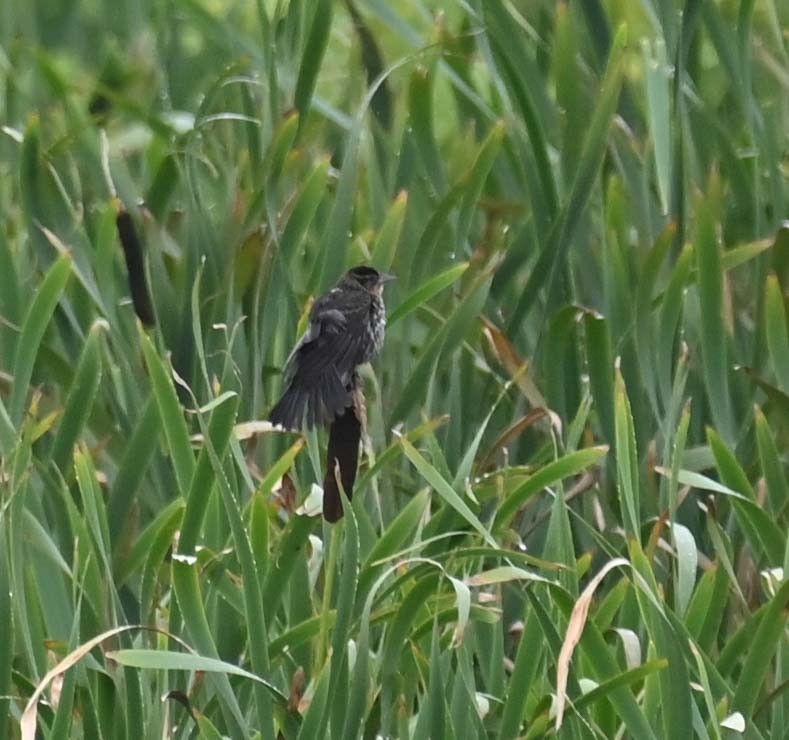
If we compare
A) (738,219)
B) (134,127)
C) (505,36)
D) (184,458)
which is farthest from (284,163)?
(134,127)

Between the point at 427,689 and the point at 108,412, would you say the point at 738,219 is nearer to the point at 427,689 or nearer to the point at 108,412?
the point at 108,412

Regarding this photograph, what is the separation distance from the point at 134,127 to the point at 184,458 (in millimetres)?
1703

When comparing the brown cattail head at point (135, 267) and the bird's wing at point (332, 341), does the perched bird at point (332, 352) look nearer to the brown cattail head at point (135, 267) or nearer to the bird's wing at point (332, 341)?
the bird's wing at point (332, 341)

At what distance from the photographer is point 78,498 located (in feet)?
6.47

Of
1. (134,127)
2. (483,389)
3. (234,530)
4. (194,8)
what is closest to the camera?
(234,530)

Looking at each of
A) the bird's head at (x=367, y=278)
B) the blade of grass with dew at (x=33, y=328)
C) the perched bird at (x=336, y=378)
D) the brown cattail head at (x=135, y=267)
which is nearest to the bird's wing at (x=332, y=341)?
the perched bird at (x=336, y=378)

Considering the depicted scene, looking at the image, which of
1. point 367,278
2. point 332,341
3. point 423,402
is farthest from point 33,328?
point 423,402

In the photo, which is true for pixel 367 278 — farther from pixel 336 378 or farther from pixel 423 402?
pixel 336 378

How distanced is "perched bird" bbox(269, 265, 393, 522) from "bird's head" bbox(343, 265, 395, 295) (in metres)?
0.04

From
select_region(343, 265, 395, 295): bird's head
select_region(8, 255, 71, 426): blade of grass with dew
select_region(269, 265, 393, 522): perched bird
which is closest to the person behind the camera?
select_region(269, 265, 393, 522): perched bird

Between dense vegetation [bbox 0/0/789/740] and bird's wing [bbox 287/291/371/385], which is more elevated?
bird's wing [bbox 287/291/371/385]

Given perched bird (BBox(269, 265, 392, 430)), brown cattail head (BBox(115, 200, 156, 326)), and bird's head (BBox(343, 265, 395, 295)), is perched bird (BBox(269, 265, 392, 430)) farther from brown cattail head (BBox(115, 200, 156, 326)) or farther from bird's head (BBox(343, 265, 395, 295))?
brown cattail head (BBox(115, 200, 156, 326))

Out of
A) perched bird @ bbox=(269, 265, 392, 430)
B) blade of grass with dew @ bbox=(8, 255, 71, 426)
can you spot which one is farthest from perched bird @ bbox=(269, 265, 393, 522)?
blade of grass with dew @ bbox=(8, 255, 71, 426)

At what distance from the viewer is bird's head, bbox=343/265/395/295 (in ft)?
6.07
